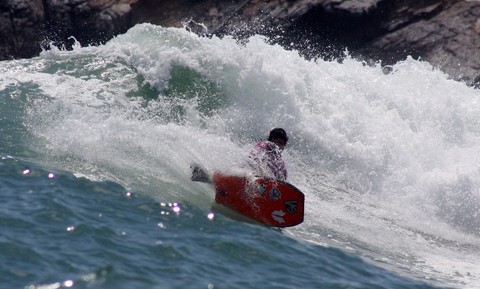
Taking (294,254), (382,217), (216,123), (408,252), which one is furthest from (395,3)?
(294,254)

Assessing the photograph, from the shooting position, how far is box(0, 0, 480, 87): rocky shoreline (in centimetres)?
2147

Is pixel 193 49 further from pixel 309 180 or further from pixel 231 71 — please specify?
pixel 309 180

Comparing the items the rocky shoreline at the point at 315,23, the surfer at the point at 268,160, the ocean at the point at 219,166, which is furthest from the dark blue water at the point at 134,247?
the rocky shoreline at the point at 315,23

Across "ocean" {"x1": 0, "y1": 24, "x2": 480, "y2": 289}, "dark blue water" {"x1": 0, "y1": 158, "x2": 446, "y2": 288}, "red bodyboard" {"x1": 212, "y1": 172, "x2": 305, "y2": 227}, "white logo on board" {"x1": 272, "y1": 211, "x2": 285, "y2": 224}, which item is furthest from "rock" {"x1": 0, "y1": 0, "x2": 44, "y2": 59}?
"white logo on board" {"x1": 272, "y1": 211, "x2": 285, "y2": 224}

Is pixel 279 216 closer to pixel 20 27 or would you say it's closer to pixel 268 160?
pixel 268 160

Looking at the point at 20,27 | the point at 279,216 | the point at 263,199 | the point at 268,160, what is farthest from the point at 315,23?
the point at 279,216

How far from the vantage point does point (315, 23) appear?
72.5 feet

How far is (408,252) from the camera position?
1016 cm

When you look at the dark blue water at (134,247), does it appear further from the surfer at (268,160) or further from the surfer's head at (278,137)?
the surfer's head at (278,137)

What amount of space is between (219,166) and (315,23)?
39.8 feet

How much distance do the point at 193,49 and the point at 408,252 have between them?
7005mm

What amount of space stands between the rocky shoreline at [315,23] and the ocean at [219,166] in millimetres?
2878

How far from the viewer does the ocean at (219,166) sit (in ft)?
25.3

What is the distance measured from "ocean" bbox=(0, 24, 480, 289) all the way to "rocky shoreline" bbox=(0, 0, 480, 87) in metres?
2.88
